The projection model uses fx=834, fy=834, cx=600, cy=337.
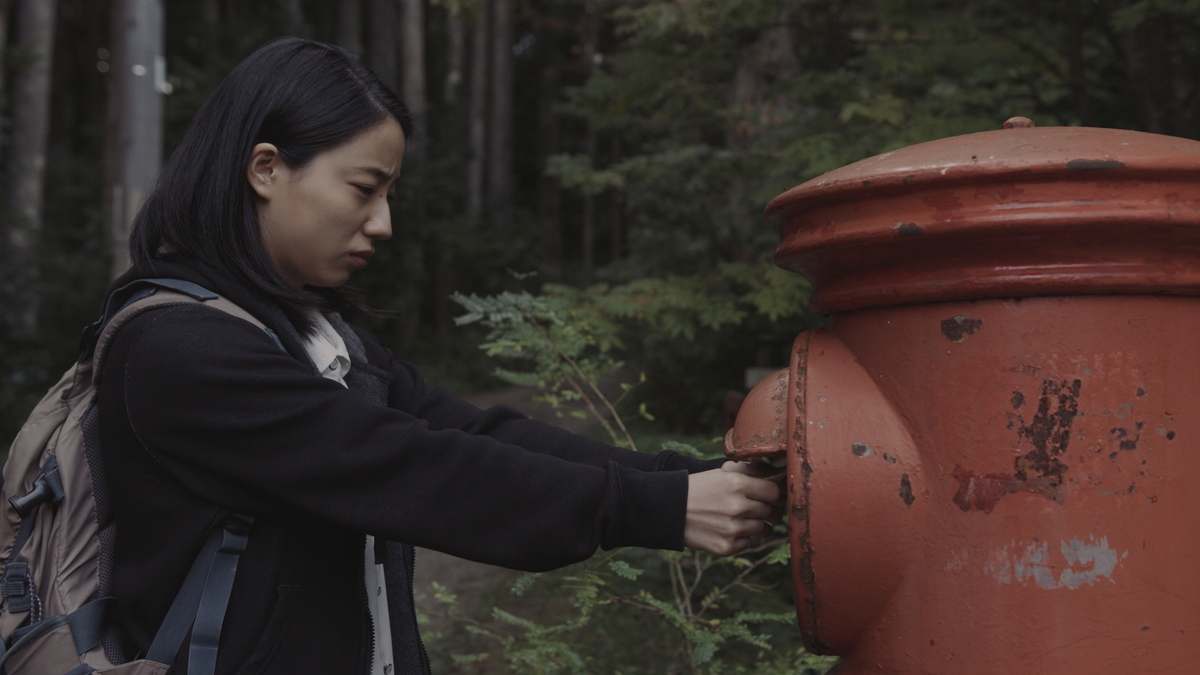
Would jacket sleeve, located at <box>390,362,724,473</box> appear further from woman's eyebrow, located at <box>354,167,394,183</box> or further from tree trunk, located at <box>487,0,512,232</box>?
tree trunk, located at <box>487,0,512,232</box>

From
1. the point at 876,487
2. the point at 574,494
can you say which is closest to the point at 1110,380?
the point at 876,487

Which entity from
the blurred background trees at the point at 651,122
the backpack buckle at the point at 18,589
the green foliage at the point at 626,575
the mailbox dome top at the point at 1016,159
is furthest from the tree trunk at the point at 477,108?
the mailbox dome top at the point at 1016,159

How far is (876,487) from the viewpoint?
41.8 inches

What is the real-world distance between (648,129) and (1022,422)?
6.47m

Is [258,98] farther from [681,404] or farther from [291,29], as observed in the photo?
[291,29]

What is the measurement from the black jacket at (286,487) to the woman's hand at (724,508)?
0.09ft

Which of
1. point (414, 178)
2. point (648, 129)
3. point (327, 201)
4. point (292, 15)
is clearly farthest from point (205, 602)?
point (292, 15)

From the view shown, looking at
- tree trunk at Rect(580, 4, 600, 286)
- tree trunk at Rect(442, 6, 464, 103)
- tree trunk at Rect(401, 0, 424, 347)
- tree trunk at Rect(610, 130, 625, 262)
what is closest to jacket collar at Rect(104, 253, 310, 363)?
tree trunk at Rect(401, 0, 424, 347)

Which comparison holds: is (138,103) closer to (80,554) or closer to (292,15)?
(80,554)

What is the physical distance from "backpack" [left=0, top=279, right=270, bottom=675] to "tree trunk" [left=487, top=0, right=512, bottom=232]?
16.6 metres

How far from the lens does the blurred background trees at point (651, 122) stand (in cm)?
369

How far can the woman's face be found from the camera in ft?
4.42

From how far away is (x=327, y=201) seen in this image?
1349 mm

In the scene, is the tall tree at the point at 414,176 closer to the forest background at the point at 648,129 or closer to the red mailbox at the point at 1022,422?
the forest background at the point at 648,129
